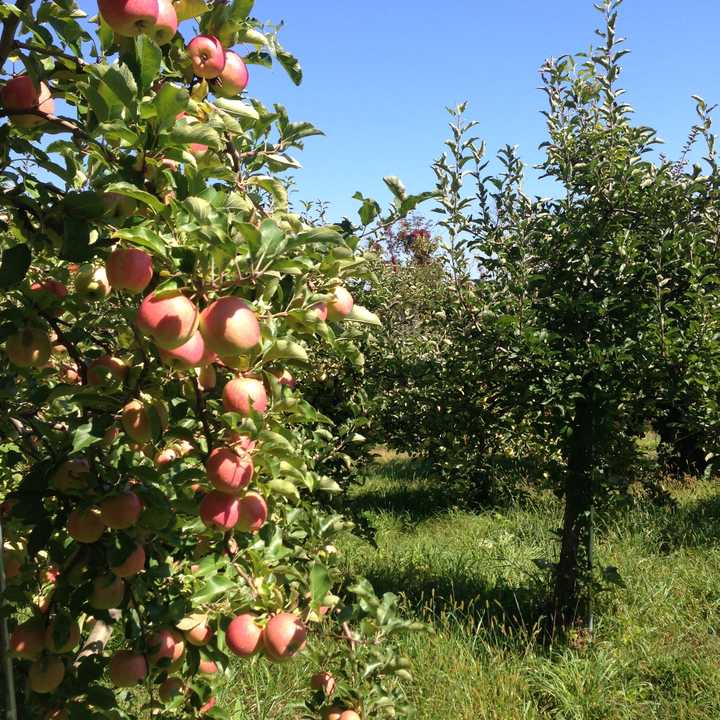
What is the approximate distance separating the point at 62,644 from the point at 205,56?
1.18 metres

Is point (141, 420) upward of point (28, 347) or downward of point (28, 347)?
downward

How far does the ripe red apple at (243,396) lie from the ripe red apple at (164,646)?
1.88 ft

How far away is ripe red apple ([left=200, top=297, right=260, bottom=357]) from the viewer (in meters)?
0.94

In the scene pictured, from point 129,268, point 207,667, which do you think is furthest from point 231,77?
point 207,667

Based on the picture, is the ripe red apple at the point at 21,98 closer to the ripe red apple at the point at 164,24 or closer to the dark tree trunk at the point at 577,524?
the ripe red apple at the point at 164,24

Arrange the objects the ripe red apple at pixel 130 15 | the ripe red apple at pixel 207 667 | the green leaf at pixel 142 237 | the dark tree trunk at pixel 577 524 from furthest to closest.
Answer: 1. the dark tree trunk at pixel 577 524
2. the ripe red apple at pixel 207 667
3. the ripe red apple at pixel 130 15
4. the green leaf at pixel 142 237

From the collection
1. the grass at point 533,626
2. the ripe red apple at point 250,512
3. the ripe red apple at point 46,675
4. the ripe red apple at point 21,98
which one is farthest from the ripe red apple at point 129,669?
the grass at point 533,626

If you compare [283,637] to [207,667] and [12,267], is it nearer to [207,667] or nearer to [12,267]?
[207,667]

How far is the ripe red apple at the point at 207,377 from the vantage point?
3.76 ft

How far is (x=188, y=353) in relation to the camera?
3.18ft

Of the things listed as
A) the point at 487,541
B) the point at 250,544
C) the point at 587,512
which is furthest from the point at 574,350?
the point at 487,541

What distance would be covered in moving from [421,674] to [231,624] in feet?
7.67

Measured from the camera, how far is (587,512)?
3.62m

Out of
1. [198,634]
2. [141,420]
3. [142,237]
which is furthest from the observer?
[198,634]
